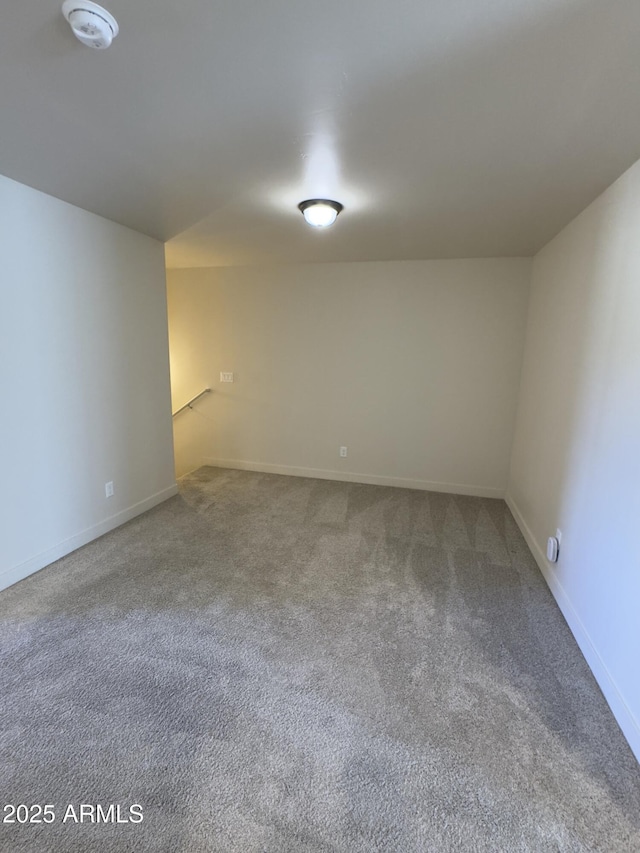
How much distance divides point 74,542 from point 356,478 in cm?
274

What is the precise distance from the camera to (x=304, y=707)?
1.69 m

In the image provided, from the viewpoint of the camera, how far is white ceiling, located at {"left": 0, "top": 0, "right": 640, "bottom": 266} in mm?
1121

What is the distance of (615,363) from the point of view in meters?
1.93

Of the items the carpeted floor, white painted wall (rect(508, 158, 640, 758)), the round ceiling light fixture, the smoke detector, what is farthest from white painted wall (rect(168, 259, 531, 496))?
the smoke detector

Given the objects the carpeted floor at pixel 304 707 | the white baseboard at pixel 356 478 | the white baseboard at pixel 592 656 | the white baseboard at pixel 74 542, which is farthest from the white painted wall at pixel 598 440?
the white baseboard at pixel 74 542

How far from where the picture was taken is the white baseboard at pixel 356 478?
13.8 feet

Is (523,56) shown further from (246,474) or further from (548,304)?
(246,474)

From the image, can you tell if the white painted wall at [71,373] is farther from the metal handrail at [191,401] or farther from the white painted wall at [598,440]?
the white painted wall at [598,440]

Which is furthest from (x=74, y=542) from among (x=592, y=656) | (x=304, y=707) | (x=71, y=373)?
(x=592, y=656)

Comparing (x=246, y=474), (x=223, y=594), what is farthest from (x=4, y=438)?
(x=246, y=474)

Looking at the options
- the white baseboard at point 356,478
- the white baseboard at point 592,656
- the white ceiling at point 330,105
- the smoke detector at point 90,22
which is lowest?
the white baseboard at point 592,656

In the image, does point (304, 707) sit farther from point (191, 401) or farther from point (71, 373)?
point (191, 401)

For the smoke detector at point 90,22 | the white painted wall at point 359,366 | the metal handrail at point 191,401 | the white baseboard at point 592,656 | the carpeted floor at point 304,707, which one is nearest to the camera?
the smoke detector at point 90,22

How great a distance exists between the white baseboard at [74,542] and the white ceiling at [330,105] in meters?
2.27
